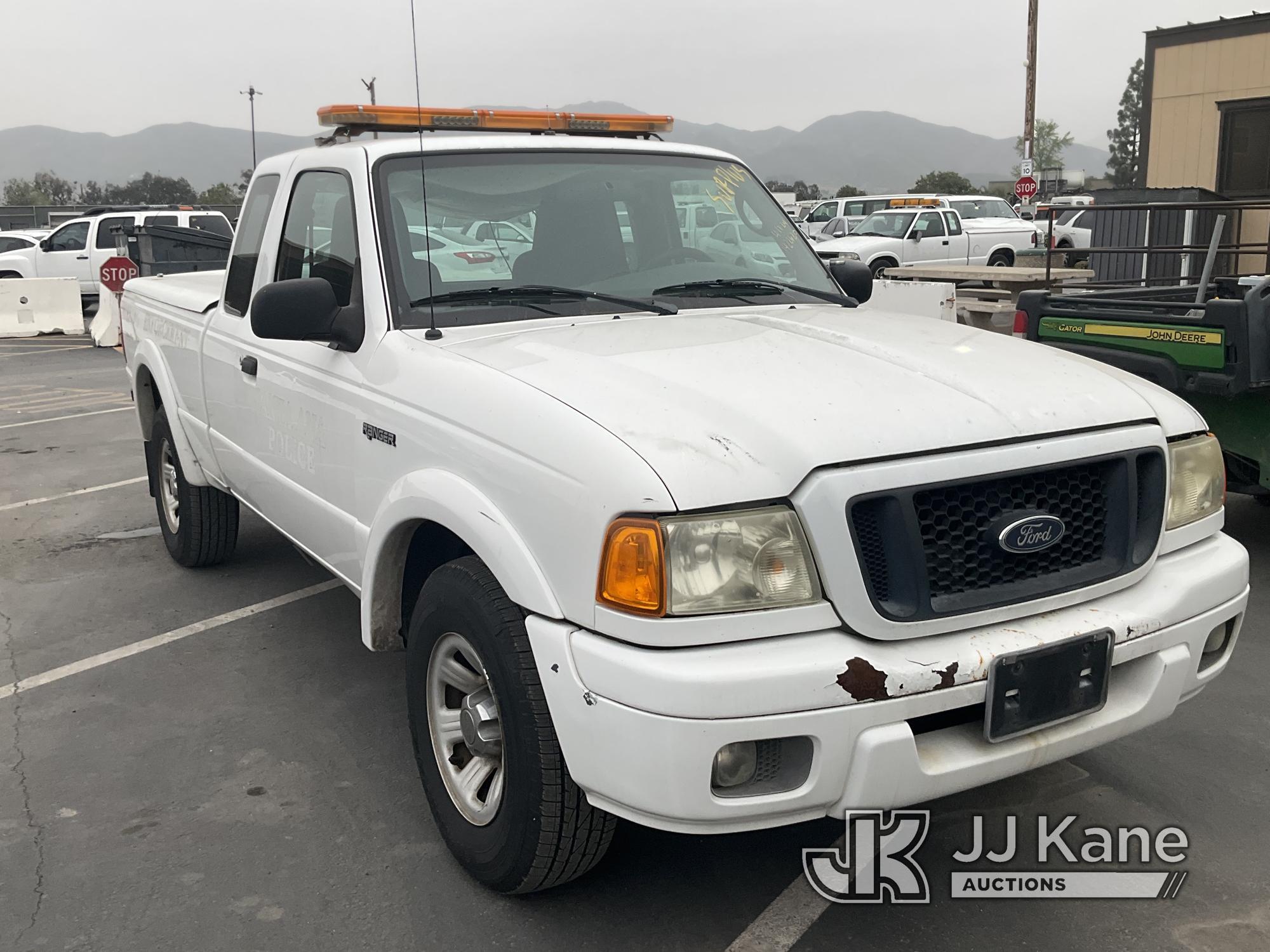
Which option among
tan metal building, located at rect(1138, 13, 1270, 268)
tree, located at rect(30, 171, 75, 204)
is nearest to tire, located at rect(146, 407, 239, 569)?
tan metal building, located at rect(1138, 13, 1270, 268)

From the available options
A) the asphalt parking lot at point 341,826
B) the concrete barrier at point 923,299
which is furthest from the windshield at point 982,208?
the asphalt parking lot at point 341,826

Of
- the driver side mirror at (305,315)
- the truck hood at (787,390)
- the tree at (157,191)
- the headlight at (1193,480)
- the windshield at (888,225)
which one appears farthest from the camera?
the tree at (157,191)

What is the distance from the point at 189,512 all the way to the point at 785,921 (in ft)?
12.6

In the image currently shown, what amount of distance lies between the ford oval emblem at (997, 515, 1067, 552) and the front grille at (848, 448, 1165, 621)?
1 cm

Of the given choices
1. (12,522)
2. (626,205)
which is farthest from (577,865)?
(12,522)

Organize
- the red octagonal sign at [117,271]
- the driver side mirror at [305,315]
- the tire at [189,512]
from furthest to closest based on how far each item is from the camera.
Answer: the red octagonal sign at [117,271] < the tire at [189,512] < the driver side mirror at [305,315]

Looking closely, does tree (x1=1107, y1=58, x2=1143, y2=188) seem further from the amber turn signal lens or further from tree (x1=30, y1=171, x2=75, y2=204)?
the amber turn signal lens

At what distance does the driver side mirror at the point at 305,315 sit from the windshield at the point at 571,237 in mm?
177

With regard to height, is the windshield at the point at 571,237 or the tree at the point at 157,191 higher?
the tree at the point at 157,191

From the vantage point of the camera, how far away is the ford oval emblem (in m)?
2.51

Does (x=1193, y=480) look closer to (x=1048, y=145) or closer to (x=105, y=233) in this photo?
(x=105, y=233)

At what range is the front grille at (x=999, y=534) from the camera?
7.88ft

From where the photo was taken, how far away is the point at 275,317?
10.8ft

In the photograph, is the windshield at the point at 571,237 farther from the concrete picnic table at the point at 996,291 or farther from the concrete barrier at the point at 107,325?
the concrete barrier at the point at 107,325
